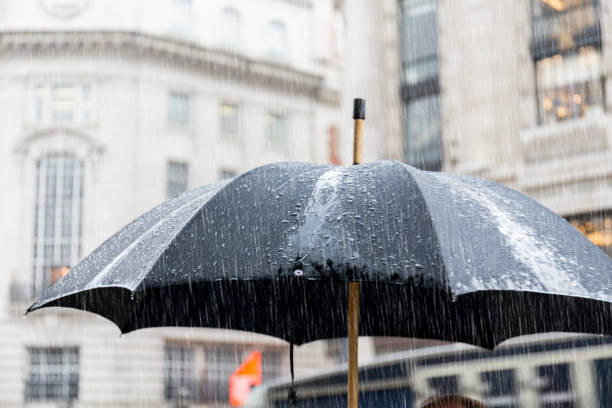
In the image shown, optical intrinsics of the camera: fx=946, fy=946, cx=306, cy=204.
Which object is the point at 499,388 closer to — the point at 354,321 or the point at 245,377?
the point at 354,321

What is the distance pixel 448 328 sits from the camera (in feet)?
16.5

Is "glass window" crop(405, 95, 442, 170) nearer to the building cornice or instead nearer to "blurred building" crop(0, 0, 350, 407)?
"blurred building" crop(0, 0, 350, 407)

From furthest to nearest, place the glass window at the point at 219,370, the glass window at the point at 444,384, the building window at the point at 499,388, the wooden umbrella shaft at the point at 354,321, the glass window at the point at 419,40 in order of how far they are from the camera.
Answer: the glass window at the point at 219,370 < the glass window at the point at 419,40 < the glass window at the point at 444,384 < the building window at the point at 499,388 < the wooden umbrella shaft at the point at 354,321

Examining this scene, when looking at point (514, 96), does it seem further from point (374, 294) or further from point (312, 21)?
point (312, 21)

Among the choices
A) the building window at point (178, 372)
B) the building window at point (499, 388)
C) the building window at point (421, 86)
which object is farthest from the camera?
the building window at point (178, 372)

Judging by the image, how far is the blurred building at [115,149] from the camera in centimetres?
3800

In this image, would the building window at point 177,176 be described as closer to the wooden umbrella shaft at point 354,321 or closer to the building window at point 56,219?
the building window at point 56,219

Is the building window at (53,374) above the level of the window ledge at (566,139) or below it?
below

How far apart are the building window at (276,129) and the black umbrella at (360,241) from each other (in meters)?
40.1

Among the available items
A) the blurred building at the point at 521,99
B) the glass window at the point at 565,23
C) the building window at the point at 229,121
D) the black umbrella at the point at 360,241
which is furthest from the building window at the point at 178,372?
the black umbrella at the point at 360,241

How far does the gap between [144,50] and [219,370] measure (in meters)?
14.0

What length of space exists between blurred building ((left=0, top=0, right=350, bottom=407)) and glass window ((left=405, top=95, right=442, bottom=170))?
61.2ft

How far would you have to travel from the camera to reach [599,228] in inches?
670

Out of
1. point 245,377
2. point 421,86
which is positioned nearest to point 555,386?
point 421,86
